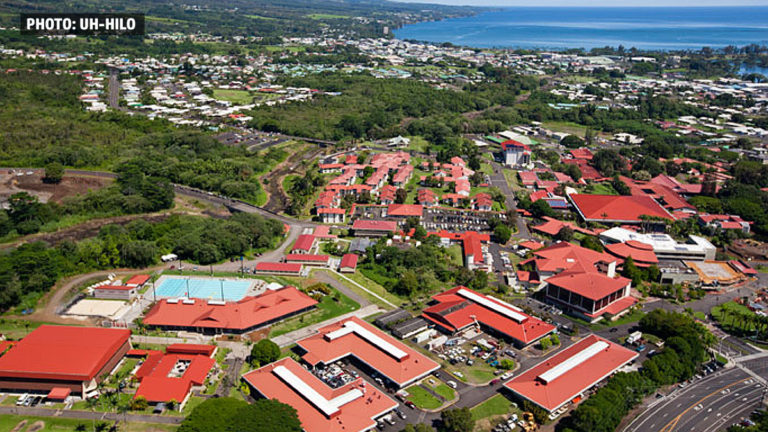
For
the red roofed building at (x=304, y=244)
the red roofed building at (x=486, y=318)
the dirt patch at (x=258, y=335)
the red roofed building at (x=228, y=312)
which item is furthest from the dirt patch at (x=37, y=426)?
the red roofed building at (x=304, y=244)

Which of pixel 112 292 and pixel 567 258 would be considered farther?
pixel 567 258

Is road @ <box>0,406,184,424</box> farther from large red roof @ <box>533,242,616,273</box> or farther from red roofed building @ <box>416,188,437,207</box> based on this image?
red roofed building @ <box>416,188,437,207</box>

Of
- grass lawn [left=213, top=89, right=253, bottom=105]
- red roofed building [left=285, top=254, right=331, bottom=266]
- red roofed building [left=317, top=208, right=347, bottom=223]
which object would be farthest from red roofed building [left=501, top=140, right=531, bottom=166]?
grass lawn [left=213, top=89, right=253, bottom=105]

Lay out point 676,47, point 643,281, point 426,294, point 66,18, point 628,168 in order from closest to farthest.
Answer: point 426,294
point 643,281
point 628,168
point 66,18
point 676,47

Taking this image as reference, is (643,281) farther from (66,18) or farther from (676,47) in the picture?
(676,47)

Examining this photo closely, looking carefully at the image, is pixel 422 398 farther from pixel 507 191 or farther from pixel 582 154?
pixel 582 154

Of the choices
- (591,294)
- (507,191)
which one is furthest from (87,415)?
(507,191)

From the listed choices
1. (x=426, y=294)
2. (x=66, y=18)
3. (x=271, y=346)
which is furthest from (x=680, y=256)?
(x=66, y=18)
